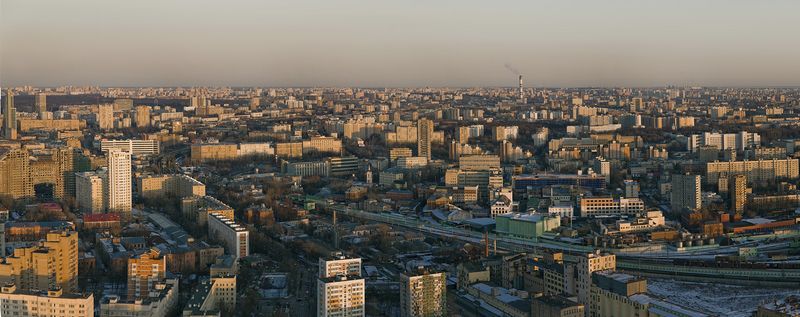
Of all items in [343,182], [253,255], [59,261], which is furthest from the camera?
[343,182]

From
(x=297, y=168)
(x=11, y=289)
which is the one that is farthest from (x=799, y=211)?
(x=11, y=289)

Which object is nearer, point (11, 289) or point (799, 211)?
point (11, 289)

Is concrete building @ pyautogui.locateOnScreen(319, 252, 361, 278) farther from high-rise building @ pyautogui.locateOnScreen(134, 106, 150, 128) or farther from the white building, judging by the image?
high-rise building @ pyautogui.locateOnScreen(134, 106, 150, 128)

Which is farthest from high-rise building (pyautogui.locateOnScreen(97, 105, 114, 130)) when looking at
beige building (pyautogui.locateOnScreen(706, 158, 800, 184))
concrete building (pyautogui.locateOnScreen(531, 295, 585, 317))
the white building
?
concrete building (pyautogui.locateOnScreen(531, 295, 585, 317))

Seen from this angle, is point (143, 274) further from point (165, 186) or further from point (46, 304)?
point (165, 186)

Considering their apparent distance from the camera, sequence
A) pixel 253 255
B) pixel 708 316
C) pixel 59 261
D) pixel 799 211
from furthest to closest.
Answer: pixel 799 211
pixel 253 255
pixel 59 261
pixel 708 316

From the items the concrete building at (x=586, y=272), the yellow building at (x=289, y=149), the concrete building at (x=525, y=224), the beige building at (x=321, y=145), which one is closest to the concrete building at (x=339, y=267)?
the concrete building at (x=586, y=272)

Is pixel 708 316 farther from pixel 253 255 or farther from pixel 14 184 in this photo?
pixel 14 184

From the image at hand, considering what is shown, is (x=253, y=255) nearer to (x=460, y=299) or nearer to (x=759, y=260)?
(x=460, y=299)

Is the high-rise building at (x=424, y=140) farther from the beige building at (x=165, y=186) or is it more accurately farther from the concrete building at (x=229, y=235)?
the concrete building at (x=229, y=235)
